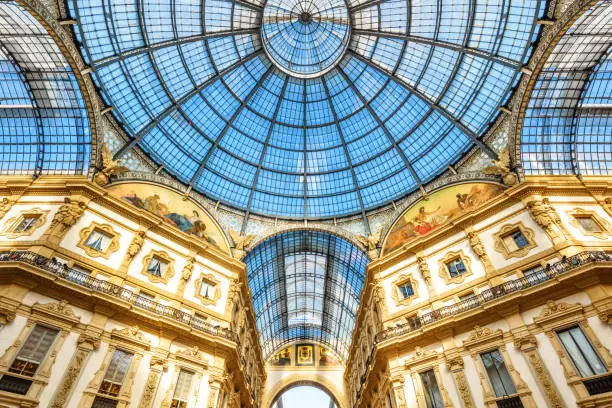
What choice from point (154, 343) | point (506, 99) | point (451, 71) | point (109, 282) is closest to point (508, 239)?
point (506, 99)

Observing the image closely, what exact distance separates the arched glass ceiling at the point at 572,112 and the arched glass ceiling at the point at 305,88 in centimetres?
256

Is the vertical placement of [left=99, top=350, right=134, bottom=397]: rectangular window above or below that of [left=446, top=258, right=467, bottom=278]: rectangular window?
below

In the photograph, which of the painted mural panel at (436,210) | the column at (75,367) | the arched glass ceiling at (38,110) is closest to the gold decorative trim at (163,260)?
the column at (75,367)

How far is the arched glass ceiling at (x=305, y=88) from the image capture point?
2677cm

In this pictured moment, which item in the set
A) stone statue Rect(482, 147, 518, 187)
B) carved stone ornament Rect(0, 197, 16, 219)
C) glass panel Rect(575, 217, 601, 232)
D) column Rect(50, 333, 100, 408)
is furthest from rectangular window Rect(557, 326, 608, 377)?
carved stone ornament Rect(0, 197, 16, 219)

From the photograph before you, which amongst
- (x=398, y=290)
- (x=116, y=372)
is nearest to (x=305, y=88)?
(x=398, y=290)

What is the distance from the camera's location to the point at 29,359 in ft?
57.5

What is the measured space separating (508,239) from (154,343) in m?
25.3

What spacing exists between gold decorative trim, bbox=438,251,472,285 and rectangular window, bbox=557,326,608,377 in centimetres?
652

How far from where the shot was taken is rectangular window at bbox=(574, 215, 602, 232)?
22234mm

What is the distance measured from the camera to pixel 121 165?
92.4 feet

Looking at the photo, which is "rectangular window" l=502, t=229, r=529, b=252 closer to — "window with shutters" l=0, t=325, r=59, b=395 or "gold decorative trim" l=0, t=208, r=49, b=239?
"window with shutters" l=0, t=325, r=59, b=395

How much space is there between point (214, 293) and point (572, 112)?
32.8m

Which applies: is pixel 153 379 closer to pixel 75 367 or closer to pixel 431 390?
pixel 75 367
